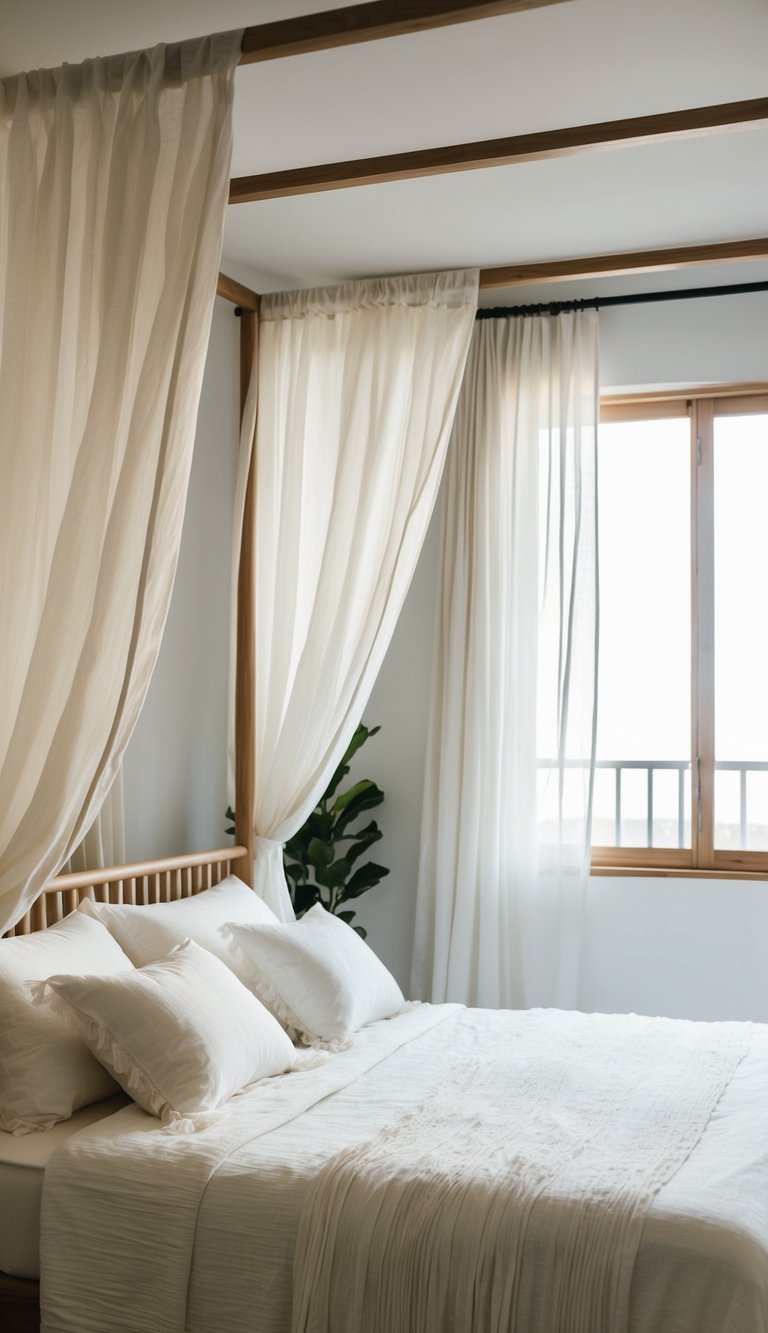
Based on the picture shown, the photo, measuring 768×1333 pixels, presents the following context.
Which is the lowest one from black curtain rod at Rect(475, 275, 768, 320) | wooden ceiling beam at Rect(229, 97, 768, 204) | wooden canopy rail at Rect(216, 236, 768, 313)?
wooden ceiling beam at Rect(229, 97, 768, 204)

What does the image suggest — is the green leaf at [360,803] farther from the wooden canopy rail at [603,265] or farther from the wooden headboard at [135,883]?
the wooden canopy rail at [603,265]

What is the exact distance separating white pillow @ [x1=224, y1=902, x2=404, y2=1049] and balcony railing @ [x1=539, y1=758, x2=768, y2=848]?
1502 mm

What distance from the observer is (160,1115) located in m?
2.64

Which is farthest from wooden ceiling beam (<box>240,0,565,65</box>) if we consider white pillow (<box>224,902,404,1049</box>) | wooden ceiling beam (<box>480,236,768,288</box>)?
white pillow (<box>224,902,404,1049</box>)

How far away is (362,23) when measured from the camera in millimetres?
2531

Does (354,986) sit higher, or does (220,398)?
(220,398)

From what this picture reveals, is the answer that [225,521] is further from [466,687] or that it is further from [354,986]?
[354,986]

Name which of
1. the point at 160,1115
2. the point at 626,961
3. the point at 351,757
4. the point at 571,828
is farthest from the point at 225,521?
the point at 160,1115

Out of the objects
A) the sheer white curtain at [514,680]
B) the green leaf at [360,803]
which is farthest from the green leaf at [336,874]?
the sheer white curtain at [514,680]

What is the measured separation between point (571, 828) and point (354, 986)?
1.44m

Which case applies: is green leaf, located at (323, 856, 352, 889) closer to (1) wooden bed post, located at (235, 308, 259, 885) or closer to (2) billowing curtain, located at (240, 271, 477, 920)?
(2) billowing curtain, located at (240, 271, 477, 920)

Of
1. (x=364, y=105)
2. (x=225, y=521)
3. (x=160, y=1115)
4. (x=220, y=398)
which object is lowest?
(x=160, y=1115)

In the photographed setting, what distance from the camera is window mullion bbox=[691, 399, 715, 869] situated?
185 inches

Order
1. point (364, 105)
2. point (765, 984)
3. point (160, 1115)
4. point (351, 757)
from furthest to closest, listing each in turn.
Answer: point (351, 757) < point (765, 984) < point (364, 105) < point (160, 1115)
